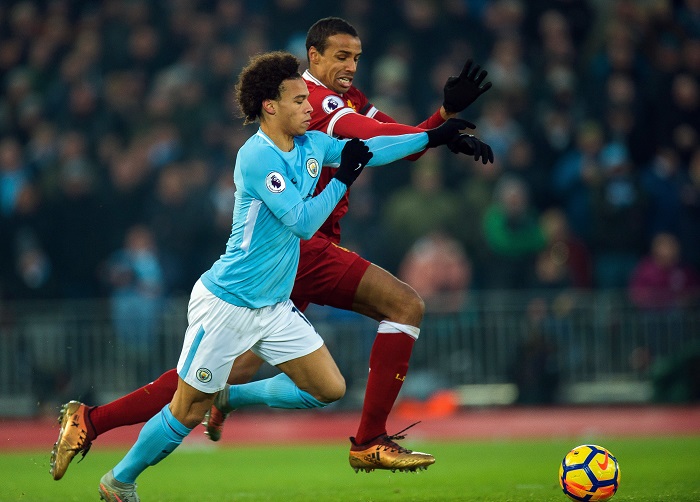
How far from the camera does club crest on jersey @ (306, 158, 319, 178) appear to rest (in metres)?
6.27

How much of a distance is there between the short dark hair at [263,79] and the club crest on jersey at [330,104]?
50 cm

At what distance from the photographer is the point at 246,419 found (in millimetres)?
13883

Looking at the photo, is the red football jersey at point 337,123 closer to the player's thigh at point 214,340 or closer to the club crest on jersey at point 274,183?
the club crest on jersey at point 274,183

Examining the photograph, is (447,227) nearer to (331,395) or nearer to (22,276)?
(22,276)

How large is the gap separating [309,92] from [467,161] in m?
7.76

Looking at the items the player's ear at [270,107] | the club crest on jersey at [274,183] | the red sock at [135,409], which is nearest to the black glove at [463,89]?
the player's ear at [270,107]

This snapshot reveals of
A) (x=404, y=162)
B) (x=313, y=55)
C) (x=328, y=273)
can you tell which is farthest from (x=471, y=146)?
(x=404, y=162)

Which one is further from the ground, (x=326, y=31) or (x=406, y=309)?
(x=326, y=31)

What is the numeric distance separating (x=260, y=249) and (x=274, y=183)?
41cm

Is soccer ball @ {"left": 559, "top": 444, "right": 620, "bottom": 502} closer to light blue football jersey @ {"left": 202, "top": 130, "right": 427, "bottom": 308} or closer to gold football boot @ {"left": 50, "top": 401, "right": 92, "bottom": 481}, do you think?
light blue football jersey @ {"left": 202, "top": 130, "right": 427, "bottom": 308}

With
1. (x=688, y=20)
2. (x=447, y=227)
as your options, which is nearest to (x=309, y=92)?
(x=447, y=227)

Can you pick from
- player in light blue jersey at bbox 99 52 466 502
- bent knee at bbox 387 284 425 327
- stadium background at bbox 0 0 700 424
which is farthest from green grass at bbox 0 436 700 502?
stadium background at bbox 0 0 700 424

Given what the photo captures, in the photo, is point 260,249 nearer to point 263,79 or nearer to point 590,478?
point 263,79

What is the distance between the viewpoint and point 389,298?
677 cm
